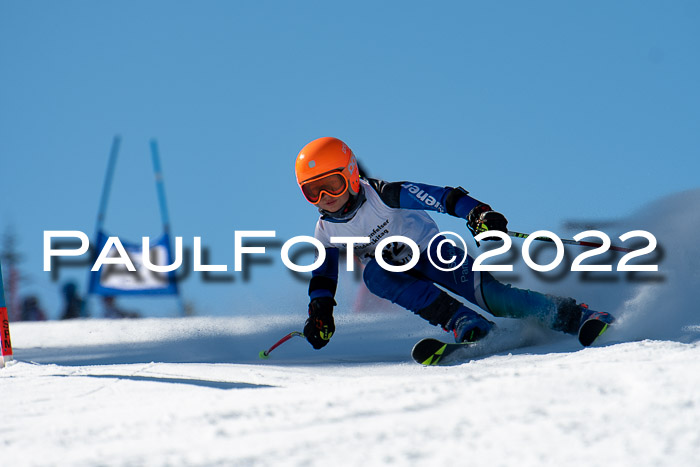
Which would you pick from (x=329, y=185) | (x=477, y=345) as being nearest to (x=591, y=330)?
(x=477, y=345)

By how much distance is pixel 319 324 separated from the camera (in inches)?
165

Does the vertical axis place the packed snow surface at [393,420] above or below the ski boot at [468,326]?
below

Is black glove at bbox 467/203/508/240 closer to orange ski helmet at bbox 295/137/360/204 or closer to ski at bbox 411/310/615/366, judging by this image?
ski at bbox 411/310/615/366

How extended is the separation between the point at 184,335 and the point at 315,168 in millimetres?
2780

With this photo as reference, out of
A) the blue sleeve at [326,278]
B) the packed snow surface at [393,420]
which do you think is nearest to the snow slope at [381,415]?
the packed snow surface at [393,420]

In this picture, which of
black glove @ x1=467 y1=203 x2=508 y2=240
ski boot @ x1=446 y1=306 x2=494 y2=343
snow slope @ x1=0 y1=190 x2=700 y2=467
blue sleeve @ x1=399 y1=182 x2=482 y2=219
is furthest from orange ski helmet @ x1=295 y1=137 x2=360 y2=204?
snow slope @ x1=0 y1=190 x2=700 y2=467

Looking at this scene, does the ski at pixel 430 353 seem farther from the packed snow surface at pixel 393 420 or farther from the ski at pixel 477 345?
the packed snow surface at pixel 393 420

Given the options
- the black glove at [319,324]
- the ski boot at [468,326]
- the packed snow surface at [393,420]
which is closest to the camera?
the packed snow surface at [393,420]

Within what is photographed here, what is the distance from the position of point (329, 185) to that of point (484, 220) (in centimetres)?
88

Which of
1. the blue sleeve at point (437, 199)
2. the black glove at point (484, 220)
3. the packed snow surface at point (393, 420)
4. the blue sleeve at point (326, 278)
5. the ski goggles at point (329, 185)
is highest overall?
the ski goggles at point (329, 185)

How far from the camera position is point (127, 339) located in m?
6.97

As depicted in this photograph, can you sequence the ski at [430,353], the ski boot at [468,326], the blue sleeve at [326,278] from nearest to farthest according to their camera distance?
the ski at [430,353], the ski boot at [468,326], the blue sleeve at [326,278]

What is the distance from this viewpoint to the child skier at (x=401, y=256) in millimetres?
4078

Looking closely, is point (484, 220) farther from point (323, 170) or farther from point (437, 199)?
point (323, 170)
